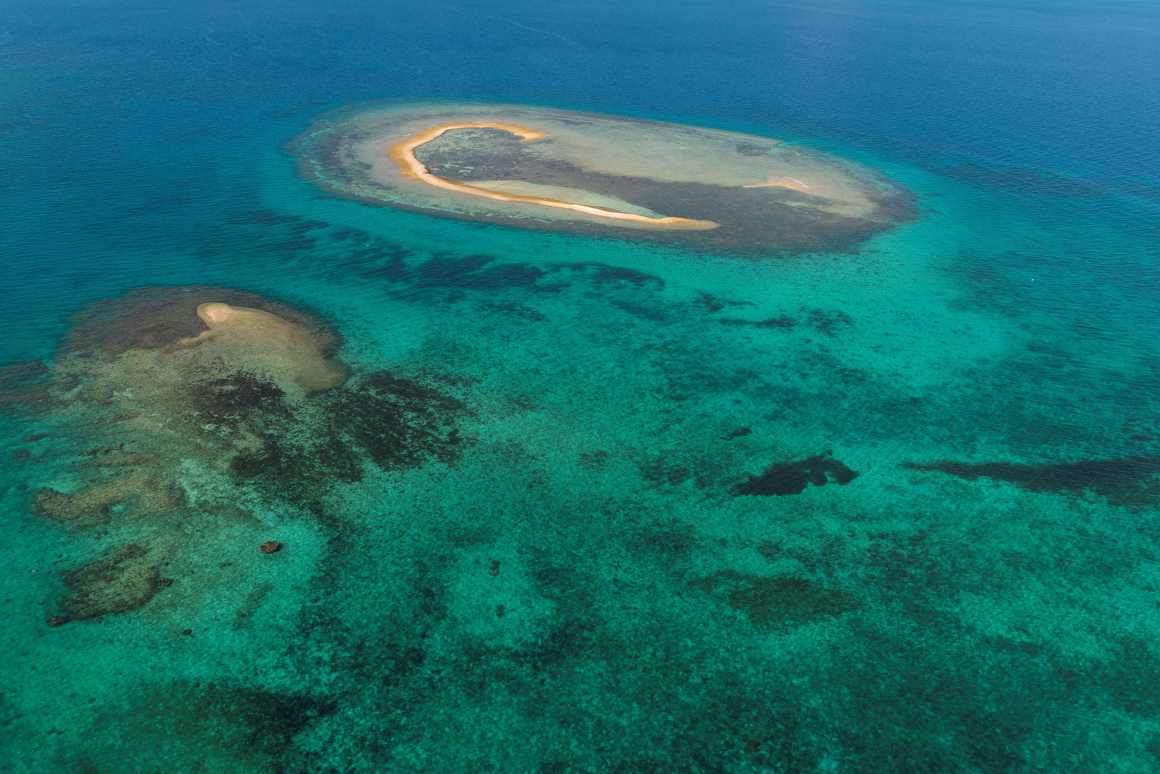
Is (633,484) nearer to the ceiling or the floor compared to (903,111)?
nearer to the floor

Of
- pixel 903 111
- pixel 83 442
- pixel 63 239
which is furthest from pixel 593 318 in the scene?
pixel 903 111

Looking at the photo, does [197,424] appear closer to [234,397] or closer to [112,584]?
[234,397]

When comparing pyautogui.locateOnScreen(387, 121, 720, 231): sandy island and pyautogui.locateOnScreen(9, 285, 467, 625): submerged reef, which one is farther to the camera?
pyautogui.locateOnScreen(387, 121, 720, 231): sandy island

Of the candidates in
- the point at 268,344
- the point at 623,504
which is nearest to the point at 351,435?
the point at 268,344

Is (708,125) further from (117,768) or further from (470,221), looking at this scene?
(117,768)

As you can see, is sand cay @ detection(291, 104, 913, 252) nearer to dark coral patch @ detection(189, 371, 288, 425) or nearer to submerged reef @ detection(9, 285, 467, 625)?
submerged reef @ detection(9, 285, 467, 625)

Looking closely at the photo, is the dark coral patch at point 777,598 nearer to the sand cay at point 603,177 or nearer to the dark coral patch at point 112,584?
the dark coral patch at point 112,584

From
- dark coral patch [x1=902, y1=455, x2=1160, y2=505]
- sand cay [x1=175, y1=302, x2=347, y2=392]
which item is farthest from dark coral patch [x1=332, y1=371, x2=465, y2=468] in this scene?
dark coral patch [x1=902, y1=455, x2=1160, y2=505]

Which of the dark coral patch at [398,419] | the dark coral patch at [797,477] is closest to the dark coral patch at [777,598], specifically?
the dark coral patch at [797,477]
